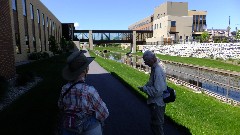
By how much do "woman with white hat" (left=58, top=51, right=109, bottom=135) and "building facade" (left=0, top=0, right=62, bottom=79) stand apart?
35.2 ft

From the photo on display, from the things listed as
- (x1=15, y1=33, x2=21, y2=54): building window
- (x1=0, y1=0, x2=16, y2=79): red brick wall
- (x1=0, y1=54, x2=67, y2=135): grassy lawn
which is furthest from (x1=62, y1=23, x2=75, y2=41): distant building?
(x1=0, y1=54, x2=67, y2=135): grassy lawn

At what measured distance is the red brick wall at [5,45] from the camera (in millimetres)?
13258

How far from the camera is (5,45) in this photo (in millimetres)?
13945

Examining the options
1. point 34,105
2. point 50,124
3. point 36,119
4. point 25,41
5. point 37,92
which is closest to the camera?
point 50,124

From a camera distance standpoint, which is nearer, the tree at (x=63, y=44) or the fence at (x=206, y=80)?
the fence at (x=206, y=80)

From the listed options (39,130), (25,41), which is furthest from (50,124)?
(25,41)

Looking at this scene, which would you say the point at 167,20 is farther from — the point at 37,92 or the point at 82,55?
the point at 82,55

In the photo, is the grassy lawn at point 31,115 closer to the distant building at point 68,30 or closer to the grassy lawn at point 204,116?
the grassy lawn at point 204,116

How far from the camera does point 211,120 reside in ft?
25.4

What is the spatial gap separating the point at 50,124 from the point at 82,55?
4.49 m

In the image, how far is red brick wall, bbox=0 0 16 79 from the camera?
13.3 m

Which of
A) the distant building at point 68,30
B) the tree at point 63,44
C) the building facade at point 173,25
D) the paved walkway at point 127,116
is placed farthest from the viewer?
the distant building at point 68,30

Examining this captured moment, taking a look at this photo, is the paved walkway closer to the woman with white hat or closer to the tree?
the woman with white hat

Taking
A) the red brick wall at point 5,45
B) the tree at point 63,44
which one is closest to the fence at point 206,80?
the red brick wall at point 5,45
